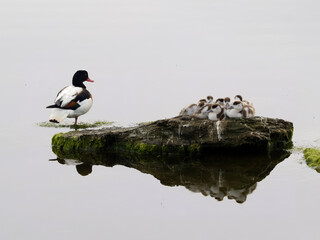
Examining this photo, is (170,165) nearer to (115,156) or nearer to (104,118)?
(115,156)

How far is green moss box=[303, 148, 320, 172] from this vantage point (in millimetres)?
11448

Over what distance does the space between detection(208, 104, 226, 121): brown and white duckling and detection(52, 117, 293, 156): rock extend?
0.17 meters

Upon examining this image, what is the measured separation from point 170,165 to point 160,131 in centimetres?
95

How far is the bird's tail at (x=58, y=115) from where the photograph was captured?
48.6ft

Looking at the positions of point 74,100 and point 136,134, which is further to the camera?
point 74,100

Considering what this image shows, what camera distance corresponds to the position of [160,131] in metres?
12.7

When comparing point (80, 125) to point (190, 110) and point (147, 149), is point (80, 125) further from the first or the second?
point (147, 149)

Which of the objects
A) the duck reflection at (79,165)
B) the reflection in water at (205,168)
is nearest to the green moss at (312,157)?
the reflection in water at (205,168)

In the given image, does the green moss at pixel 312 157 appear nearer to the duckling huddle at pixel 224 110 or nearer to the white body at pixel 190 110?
the duckling huddle at pixel 224 110

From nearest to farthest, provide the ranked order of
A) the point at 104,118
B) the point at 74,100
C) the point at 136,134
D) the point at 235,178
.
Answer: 1. the point at 235,178
2. the point at 136,134
3. the point at 74,100
4. the point at 104,118

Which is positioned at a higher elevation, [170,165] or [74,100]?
[74,100]

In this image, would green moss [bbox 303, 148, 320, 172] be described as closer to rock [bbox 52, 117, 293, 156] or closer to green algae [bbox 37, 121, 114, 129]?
rock [bbox 52, 117, 293, 156]

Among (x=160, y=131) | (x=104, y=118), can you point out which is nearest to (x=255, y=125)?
(x=160, y=131)

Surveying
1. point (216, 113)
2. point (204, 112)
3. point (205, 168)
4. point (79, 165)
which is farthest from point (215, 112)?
point (79, 165)
